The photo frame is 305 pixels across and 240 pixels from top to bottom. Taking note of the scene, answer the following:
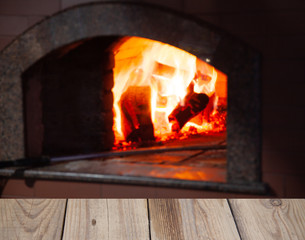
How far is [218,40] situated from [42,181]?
1.10 m

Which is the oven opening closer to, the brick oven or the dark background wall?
the brick oven

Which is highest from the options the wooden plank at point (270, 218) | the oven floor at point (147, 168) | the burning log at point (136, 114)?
the burning log at point (136, 114)

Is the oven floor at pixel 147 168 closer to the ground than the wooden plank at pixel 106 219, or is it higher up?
higher up

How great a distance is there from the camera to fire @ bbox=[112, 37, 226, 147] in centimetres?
243

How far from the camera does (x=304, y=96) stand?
5.24ft

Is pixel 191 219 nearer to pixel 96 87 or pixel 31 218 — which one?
pixel 31 218

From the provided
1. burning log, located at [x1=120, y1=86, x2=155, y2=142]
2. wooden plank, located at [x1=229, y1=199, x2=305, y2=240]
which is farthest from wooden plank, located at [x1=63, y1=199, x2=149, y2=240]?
burning log, located at [x1=120, y1=86, x2=155, y2=142]

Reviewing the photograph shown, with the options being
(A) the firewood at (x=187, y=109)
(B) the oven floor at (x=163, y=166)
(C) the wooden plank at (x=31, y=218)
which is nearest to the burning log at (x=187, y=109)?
(A) the firewood at (x=187, y=109)

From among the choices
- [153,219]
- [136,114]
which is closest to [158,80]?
[136,114]

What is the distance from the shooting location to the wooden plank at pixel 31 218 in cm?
145

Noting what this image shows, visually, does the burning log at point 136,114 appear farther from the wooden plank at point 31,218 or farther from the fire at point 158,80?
the wooden plank at point 31,218

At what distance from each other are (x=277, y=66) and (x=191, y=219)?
741 millimetres

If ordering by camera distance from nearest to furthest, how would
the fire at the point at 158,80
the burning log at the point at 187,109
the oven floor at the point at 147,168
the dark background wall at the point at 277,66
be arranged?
the dark background wall at the point at 277,66
the oven floor at the point at 147,168
the fire at the point at 158,80
the burning log at the point at 187,109

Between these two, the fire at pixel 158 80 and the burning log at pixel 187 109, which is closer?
the fire at pixel 158 80
